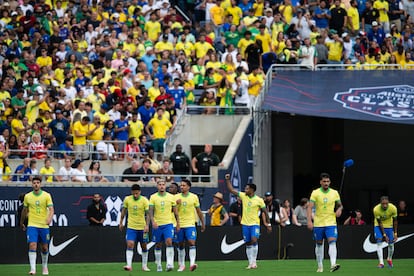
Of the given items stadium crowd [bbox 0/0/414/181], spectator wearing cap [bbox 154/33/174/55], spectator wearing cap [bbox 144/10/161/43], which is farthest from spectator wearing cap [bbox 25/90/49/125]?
spectator wearing cap [bbox 144/10/161/43]

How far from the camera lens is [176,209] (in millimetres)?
26594

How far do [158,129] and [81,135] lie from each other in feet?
7.63

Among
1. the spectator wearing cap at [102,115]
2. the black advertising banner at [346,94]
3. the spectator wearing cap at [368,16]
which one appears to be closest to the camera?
the spectator wearing cap at [102,115]

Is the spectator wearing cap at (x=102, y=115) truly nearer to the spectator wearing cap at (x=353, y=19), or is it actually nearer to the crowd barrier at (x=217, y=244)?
the crowd barrier at (x=217, y=244)

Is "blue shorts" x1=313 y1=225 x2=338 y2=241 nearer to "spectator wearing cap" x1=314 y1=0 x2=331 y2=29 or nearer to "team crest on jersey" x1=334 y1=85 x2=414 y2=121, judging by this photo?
"team crest on jersey" x1=334 y1=85 x2=414 y2=121

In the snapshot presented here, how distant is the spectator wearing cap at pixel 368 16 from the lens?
41.6m

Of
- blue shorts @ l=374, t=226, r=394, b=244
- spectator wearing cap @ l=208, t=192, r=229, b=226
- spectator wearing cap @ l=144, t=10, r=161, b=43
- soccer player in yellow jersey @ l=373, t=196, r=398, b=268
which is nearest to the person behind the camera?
soccer player in yellow jersey @ l=373, t=196, r=398, b=268

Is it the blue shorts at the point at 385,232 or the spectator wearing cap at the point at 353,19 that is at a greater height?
the spectator wearing cap at the point at 353,19

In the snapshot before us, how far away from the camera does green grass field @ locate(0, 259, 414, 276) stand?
25914 millimetres

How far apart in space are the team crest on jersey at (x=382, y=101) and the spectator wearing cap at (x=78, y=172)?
316 inches

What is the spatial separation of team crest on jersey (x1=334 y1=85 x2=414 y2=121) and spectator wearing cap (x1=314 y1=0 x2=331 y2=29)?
4.70 metres

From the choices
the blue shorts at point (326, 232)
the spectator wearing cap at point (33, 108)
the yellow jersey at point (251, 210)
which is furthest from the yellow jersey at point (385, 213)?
the spectator wearing cap at point (33, 108)

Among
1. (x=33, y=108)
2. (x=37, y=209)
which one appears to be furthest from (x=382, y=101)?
(x=37, y=209)

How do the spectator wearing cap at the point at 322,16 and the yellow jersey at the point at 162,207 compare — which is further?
the spectator wearing cap at the point at 322,16
